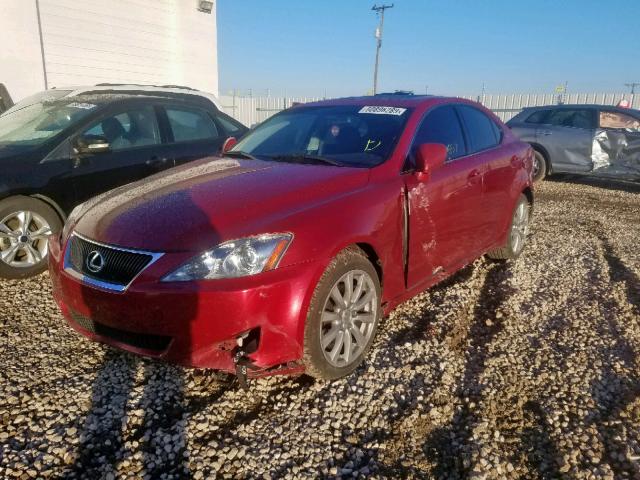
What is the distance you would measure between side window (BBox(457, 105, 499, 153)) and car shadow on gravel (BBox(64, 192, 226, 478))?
2456 mm

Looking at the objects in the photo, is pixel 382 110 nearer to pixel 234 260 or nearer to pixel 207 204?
pixel 207 204

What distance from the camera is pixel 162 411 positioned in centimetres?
250

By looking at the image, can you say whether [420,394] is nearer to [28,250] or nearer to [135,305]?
[135,305]

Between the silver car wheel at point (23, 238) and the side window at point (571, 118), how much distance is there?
941 cm

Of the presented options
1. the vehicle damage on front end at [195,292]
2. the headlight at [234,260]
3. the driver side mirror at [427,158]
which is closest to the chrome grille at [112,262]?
the vehicle damage on front end at [195,292]

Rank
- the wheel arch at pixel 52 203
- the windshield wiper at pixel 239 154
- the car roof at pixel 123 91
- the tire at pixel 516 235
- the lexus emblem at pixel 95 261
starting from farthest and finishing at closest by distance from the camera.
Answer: the car roof at pixel 123 91, the tire at pixel 516 235, the wheel arch at pixel 52 203, the windshield wiper at pixel 239 154, the lexus emblem at pixel 95 261

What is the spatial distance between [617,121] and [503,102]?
1477cm

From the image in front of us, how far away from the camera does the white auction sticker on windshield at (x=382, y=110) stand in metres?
3.60

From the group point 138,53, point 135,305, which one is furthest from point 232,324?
point 138,53

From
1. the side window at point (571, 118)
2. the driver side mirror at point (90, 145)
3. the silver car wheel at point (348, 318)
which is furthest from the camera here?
the side window at point (571, 118)

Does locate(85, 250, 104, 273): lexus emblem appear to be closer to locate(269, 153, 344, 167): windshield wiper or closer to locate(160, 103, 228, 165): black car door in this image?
locate(269, 153, 344, 167): windshield wiper

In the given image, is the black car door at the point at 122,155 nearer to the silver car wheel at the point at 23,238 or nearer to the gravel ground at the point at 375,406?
the silver car wheel at the point at 23,238

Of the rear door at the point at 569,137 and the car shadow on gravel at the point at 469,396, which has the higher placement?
the rear door at the point at 569,137

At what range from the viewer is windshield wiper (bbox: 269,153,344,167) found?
323cm
